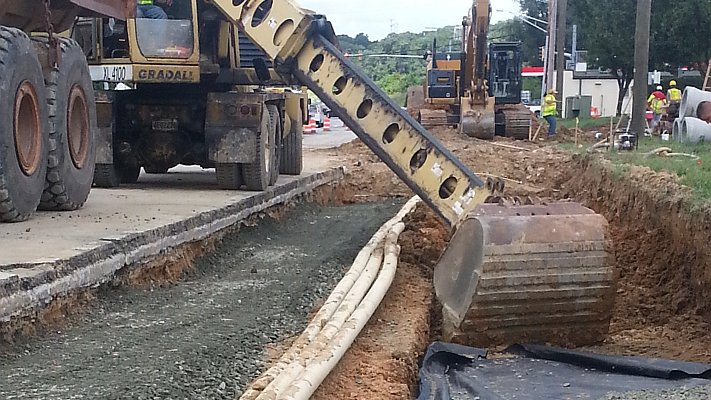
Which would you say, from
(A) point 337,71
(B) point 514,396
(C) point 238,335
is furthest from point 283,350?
(A) point 337,71

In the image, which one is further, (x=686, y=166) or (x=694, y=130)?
(x=694, y=130)

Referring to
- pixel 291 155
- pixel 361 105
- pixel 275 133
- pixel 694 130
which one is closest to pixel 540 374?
pixel 361 105

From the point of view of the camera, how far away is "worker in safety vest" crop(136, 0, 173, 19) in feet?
36.3

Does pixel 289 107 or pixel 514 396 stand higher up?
pixel 289 107

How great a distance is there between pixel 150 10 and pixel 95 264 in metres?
5.72

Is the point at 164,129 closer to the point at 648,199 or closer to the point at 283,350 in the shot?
the point at 648,199

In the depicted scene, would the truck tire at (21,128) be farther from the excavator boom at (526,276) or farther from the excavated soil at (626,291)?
the excavator boom at (526,276)

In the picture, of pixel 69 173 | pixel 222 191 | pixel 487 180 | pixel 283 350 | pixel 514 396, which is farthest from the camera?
pixel 222 191

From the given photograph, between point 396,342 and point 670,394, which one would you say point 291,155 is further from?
point 670,394

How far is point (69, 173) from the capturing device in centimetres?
846

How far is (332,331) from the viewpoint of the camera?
5.29m

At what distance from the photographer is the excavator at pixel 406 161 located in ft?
20.1

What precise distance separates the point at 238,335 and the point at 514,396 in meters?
1.59

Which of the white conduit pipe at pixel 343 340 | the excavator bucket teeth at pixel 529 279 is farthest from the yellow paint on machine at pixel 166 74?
the excavator bucket teeth at pixel 529 279
